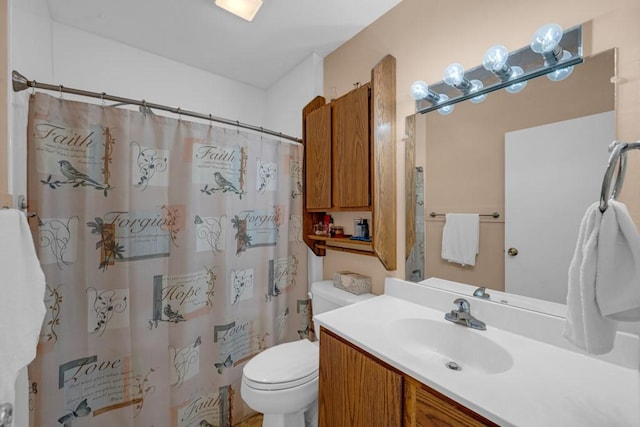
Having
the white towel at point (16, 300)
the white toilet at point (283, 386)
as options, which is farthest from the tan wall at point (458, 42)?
the white towel at point (16, 300)

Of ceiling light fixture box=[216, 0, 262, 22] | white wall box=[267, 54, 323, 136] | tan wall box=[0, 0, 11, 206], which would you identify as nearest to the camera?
tan wall box=[0, 0, 11, 206]

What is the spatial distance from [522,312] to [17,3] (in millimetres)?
2440

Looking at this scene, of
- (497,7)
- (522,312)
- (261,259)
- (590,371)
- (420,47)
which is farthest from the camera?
(261,259)

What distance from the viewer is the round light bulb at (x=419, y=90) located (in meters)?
1.26

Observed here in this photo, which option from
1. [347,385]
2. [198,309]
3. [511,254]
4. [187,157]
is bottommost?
[347,385]

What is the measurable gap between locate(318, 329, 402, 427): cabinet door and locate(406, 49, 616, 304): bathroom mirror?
590mm

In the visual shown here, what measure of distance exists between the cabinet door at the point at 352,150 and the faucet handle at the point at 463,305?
2.05ft

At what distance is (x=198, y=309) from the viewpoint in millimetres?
1476

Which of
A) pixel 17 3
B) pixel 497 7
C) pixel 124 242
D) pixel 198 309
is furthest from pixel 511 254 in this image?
pixel 17 3

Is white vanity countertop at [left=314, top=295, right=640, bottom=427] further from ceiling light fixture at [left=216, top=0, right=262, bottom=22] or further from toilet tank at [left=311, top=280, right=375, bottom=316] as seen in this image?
ceiling light fixture at [left=216, top=0, right=262, bottom=22]

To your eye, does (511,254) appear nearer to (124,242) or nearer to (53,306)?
(124,242)

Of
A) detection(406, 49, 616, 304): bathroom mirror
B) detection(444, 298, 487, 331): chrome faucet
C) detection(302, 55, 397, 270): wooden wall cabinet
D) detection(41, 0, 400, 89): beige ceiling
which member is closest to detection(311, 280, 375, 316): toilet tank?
detection(302, 55, 397, 270): wooden wall cabinet

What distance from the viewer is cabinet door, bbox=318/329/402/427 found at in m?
0.82

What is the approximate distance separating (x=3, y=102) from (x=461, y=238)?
1.78 meters
